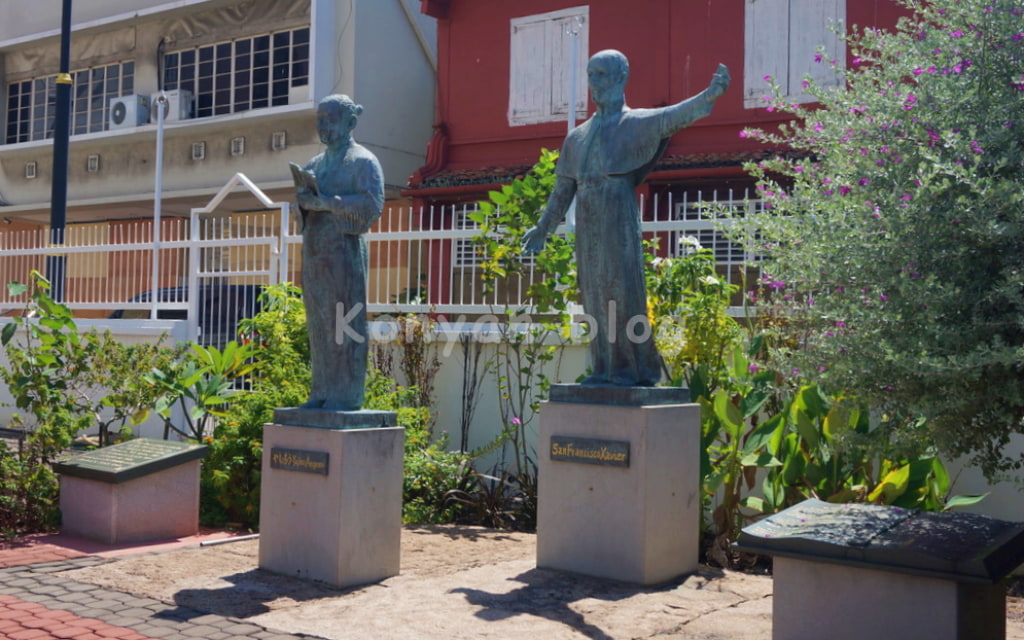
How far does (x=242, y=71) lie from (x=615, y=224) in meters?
14.0

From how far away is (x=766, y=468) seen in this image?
784 cm

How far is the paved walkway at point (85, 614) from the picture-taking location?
5.43 meters

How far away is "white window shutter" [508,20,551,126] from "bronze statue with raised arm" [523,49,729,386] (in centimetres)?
975

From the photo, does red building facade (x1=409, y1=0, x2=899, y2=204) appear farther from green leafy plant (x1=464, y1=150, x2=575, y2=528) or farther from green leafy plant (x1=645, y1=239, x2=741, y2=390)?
green leafy plant (x1=645, y1=239, x2=741, y2=390)

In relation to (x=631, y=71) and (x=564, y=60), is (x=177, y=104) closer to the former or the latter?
(x=564, y=60)

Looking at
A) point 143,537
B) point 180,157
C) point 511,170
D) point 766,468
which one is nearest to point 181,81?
point 180,157

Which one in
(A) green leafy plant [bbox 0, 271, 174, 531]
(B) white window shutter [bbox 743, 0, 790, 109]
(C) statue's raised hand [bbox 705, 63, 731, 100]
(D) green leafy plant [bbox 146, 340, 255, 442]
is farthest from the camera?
(B) white window shutter [bbox 743, 0, 790, 109]

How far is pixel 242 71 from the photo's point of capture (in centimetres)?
1919

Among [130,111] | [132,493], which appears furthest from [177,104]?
[132,493]

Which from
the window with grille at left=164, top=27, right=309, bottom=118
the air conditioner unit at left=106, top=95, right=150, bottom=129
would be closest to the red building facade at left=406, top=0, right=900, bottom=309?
the window with grille at left=164, top=27, right=309, bottom=118

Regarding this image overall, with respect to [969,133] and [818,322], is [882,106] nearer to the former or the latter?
[969,133]

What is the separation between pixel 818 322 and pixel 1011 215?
99cm

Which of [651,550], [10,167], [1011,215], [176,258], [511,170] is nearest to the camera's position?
[1011,215]

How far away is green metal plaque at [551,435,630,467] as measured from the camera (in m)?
6.41
